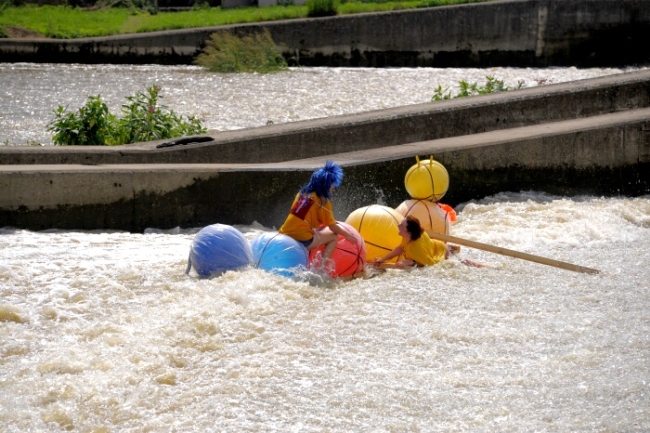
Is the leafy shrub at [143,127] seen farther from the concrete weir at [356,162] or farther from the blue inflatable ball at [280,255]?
the blue inflatable ball at [280,255]

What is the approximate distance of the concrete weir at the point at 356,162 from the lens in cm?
952

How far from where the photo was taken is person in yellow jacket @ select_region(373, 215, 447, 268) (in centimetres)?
810

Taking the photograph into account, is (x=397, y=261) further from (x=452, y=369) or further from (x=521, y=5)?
(x=521, y=5)

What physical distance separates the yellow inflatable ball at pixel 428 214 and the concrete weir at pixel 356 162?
1.30 meters

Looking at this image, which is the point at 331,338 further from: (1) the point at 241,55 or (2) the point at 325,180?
(1) the point at 241,55

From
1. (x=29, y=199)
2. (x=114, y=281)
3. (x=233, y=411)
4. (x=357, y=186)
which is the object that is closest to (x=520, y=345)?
(x=233, y=411)

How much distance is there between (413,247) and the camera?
8.15 m

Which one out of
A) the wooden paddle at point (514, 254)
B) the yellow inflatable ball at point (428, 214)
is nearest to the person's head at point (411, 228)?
the wooden paddle at point (514, 254)

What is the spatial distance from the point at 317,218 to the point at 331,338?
1.50 m

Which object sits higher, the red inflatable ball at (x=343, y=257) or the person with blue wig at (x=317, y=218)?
the person with blue wig at (x=317, y=218)

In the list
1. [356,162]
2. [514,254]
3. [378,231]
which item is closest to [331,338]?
[378,231]

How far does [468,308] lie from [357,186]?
9.66 feet

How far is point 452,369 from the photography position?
6.17m

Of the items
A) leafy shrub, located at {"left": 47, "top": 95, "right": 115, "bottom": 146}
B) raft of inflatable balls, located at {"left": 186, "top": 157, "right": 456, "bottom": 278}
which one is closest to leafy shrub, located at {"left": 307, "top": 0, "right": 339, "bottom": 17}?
leafy shrub, located at {"left": 47, "top": 95, "right": 115, "bottom": 146}
